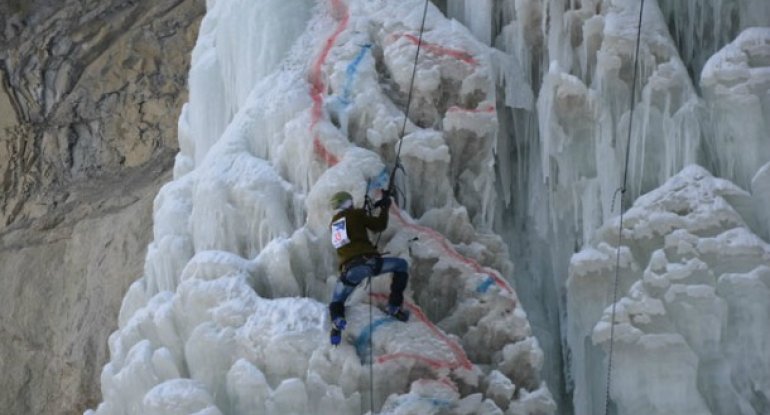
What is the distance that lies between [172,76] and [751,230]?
6.18 m

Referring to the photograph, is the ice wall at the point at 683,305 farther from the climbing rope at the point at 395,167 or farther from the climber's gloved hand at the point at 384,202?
the climber's gloved hand at the point at 384,202

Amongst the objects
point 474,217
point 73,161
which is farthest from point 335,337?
point 73,161

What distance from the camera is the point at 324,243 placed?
765 cm

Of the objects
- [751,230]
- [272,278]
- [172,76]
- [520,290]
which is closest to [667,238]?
[751,230]

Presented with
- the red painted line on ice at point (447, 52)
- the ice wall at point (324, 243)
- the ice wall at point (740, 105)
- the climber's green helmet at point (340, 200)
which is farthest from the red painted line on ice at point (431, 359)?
the ice wall at point (740, 105)

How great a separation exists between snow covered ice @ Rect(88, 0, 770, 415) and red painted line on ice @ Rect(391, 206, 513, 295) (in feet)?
0.06

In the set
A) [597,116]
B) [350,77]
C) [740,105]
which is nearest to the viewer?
[740,105]

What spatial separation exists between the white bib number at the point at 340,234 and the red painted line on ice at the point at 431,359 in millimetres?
499

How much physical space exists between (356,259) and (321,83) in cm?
168

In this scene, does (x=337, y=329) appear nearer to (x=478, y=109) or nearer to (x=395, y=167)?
(x=395, y=167)

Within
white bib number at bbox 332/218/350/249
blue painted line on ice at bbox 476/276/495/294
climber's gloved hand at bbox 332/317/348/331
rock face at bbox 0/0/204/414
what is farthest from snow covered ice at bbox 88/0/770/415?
rock face at bbox 0/0/204/414

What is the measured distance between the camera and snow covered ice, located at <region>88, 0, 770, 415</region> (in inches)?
292

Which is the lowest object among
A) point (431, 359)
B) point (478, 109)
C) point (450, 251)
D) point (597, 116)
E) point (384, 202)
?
point (431, 359)

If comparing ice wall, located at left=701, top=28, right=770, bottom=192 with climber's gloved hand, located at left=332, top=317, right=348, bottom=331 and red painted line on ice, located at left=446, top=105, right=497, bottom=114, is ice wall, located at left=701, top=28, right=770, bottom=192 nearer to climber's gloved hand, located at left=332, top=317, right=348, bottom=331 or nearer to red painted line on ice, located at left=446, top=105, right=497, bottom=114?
red painted line on ice, located at left=446, top=105, right=497, bottom=114
